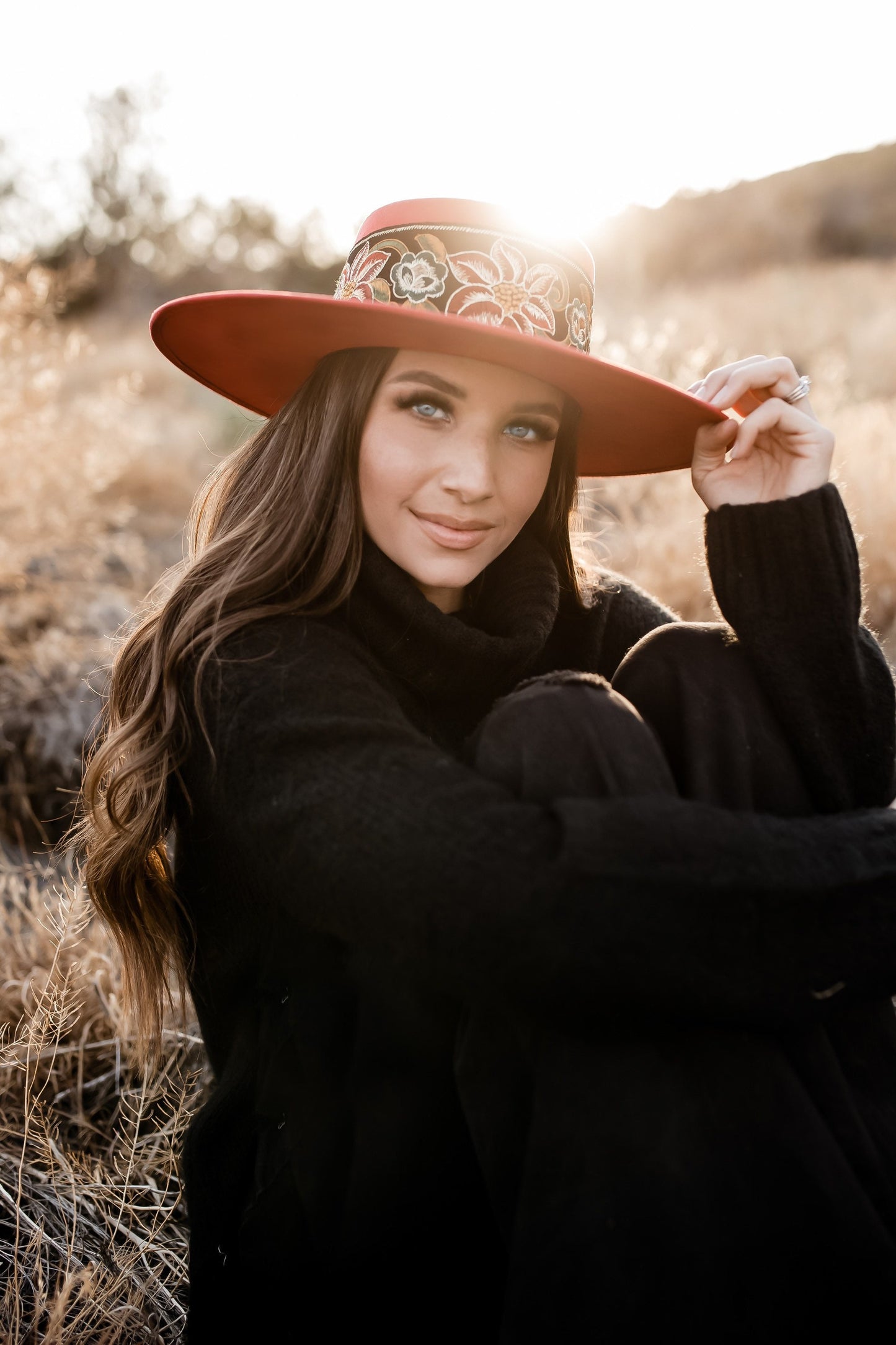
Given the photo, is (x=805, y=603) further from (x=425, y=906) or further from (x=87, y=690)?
(x=87, y=690)

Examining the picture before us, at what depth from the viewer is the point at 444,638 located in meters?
1.74

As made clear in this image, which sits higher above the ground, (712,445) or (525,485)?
(712,445)

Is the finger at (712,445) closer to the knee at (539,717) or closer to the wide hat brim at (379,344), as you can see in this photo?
the wide hat brim at (379,344)

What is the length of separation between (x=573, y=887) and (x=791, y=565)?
0.83 metres

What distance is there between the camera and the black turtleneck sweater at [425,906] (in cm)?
114

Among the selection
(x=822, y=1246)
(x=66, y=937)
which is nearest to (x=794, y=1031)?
(x=822, y=1246)

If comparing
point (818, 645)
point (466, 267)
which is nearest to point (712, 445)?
point (818, 645)

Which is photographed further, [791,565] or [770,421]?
[770,421]

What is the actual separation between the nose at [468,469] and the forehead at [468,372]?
86 millimetres

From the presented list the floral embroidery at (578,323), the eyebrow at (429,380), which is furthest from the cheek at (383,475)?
the floral embroidery at (578,323)

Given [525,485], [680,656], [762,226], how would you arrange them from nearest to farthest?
[680,656] < [525,485] < [762,226]

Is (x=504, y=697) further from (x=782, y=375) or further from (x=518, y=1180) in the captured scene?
(x=782, y=375)

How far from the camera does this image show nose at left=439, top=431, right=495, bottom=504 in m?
1.78

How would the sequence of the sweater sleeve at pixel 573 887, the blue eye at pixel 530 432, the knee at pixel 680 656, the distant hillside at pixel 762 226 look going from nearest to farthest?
the sweater sleeve at pixel 573 887
the knee at pixel 680 656
the blue eye at pixel 530 432
the distant hillside at pixel 762 226
